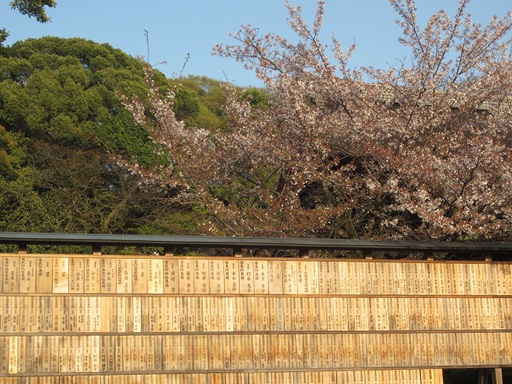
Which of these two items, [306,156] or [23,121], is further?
[23,121]

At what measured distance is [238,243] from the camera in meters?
8.90

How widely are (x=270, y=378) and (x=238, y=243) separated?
5.13 ft

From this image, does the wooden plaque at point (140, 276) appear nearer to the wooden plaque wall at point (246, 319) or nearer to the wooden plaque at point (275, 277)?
the wooden plaque wall at point (246, 319)

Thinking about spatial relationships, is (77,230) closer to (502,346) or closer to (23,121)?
(23,121)

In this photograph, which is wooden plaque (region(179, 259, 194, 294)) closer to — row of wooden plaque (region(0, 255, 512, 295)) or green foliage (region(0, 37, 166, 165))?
row of wooden plaque (region(0, 255, 512, 295))

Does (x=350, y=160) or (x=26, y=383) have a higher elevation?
(x=350, y=160)

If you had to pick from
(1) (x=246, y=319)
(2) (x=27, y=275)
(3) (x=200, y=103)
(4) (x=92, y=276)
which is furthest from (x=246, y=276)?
(3) (x=200, y=103)

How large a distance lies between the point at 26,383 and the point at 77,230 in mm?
13108

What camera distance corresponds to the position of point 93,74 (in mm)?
28969

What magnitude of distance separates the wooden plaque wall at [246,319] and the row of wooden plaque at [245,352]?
12 millimetres

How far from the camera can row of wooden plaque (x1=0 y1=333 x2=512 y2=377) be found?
27.3 ft

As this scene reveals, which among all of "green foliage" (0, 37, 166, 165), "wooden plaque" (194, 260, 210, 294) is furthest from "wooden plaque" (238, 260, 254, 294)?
"green foliage" (0, 37, 166, 165)

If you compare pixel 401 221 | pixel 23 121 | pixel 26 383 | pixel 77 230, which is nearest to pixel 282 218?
pixel 401 221

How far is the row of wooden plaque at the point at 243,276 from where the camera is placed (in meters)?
8.42
